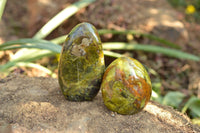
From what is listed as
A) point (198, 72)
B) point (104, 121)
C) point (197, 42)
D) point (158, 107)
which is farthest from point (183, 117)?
point (197, 42)

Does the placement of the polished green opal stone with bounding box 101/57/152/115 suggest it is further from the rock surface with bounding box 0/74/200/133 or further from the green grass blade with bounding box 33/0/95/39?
the green grass blade with bounding box 33/0/95/39

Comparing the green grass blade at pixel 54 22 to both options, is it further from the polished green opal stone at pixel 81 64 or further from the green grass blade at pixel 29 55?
the polished green opal stone at pixel 81 64

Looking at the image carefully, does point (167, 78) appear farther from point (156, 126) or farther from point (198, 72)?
point (156, 126)

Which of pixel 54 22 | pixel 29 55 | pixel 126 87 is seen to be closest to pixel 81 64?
pixel 126 87


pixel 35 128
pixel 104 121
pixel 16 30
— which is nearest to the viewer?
pixel 35 128

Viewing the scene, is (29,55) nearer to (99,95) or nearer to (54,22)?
(54,22)

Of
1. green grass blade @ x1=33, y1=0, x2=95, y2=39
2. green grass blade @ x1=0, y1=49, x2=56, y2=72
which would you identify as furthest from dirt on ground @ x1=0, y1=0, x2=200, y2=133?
green grass blade @ x1=33, y1=0, x2=95, y2=39
